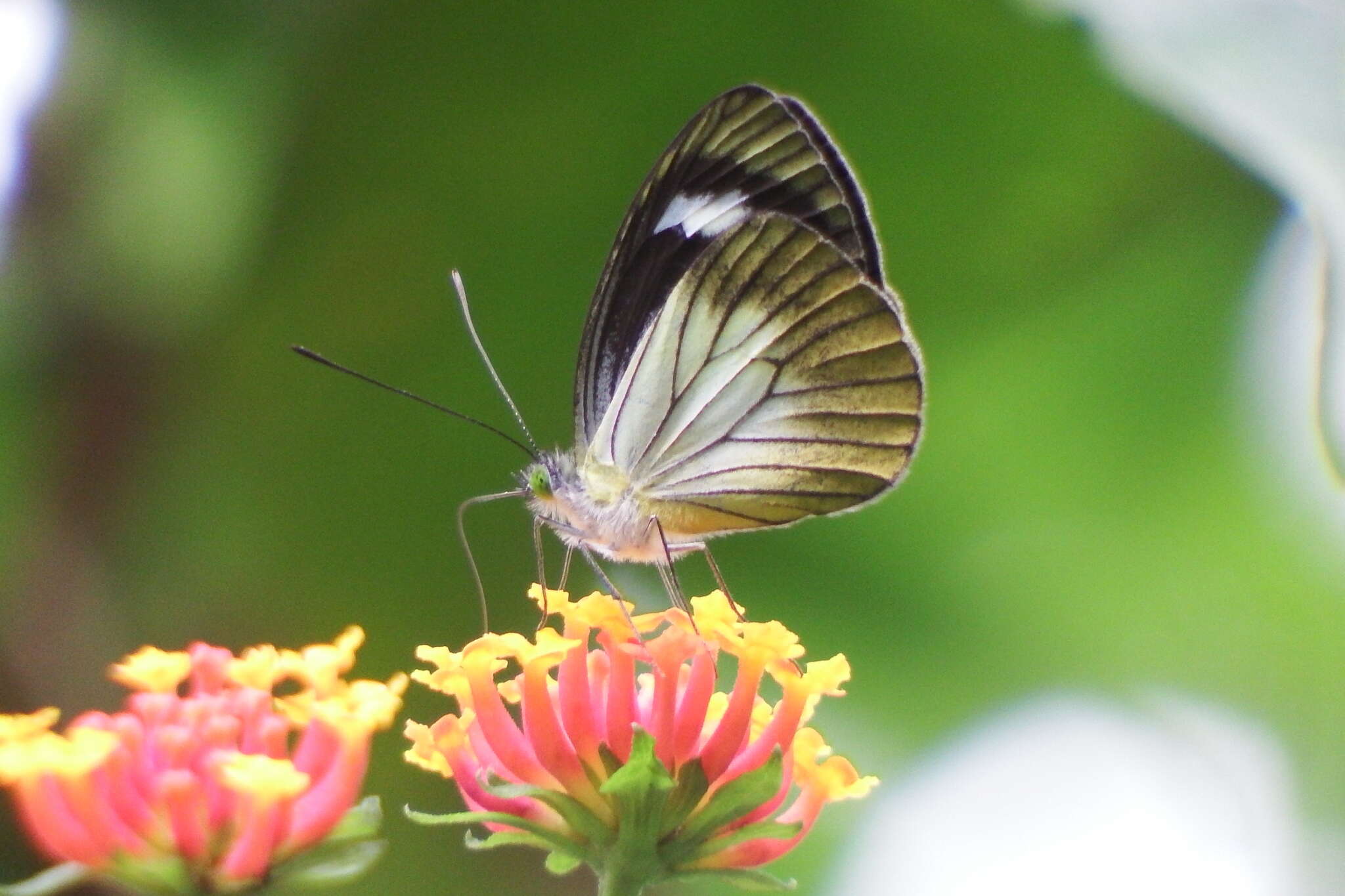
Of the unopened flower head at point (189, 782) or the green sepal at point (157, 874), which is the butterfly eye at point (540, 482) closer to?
the unopened flower head at point (189, 782)

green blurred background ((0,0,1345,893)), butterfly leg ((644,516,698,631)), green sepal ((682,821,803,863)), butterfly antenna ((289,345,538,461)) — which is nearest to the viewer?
green sepal ((682,821,803,863))

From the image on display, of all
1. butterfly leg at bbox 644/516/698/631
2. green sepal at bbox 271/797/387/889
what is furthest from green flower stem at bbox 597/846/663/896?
butterfly leg at bbox 644/516/698/631

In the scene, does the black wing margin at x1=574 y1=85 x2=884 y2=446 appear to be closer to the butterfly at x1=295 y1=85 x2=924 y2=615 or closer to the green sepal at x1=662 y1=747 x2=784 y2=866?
the butterfly at x1=295 y1=85 x2=924 y2=615

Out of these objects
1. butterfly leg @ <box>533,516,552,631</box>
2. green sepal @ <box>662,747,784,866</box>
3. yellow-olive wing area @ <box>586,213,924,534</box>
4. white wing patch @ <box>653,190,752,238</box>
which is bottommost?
green sepal @ <box>662,747,784,866</box>

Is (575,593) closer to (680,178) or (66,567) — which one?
(66,567)

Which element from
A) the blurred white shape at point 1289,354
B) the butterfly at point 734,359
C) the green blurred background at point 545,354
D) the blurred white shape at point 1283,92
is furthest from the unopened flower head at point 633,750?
the blurred white shape at point 1289,354

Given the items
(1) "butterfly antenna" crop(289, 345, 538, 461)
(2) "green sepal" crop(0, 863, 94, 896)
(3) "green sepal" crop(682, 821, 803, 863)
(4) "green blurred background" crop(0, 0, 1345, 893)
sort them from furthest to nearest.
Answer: (4) "green blurred background" crop(0, 0, 1345, 893)
(1) "butterfly antenna" crop(289, 345, 538, 461)
(3) "green sepal" crop(682, 821, 803, 863)
(2) "green sepal" crop(0, 863, 94, 896)

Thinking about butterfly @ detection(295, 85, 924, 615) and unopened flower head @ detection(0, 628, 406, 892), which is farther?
butterfly @ detection(295, 85, 924, 615)

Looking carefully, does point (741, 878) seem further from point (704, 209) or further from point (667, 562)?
point (704, 209)

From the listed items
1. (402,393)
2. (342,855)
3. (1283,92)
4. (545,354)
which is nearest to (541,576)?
(402,393)
